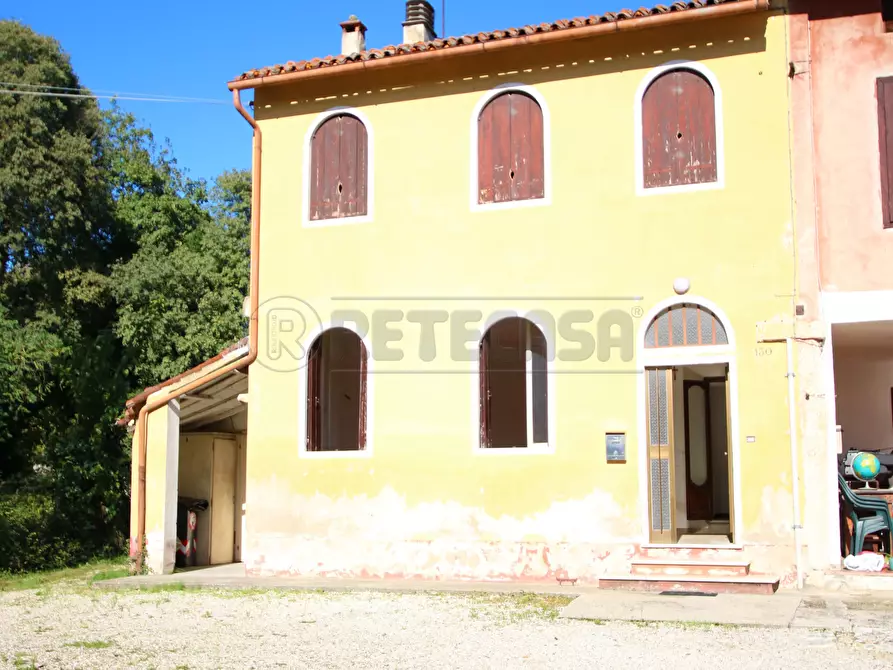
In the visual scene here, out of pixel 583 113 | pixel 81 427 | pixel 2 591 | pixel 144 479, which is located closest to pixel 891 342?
pixel 583 113

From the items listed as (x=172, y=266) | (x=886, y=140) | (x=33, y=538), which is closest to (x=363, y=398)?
(x=33, y=538)

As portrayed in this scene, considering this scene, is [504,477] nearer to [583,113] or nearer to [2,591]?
[583,113]

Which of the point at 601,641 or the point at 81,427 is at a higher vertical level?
the point at 81,427

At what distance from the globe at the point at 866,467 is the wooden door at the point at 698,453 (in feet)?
10.3

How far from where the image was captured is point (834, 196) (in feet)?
37.0

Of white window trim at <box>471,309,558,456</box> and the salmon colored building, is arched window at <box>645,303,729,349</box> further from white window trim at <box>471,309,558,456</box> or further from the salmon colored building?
white window trim at <box>471,309,558,456</box>

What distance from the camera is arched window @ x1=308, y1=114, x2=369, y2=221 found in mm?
13539

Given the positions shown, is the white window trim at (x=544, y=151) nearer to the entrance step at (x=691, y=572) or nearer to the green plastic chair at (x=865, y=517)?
the entrance step at (x=691, y=572)

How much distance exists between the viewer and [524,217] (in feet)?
41.3

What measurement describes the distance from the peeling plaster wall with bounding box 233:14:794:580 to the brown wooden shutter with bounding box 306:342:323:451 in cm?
18

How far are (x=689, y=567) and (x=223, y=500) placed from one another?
775cm

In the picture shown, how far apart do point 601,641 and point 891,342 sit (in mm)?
6831

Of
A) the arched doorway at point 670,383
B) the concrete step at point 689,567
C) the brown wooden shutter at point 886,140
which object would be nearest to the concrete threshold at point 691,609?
the concrete step at point 689,567

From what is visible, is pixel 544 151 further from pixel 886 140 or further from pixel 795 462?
pixel 795 462
